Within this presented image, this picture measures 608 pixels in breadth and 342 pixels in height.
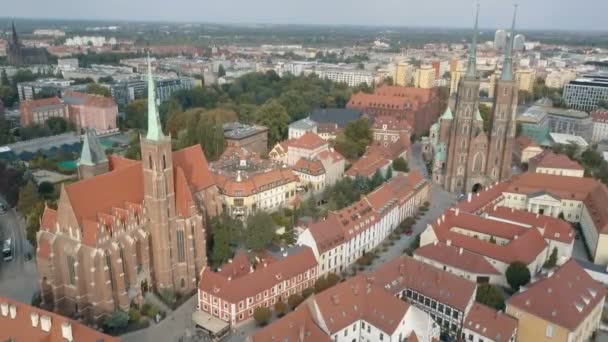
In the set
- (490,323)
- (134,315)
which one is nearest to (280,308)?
(134,315)

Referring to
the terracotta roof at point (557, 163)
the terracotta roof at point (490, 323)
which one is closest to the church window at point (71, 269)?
the terracotta roof at point (490, 323)

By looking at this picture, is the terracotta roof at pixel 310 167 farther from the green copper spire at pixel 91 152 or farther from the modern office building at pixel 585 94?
the modern office building at pixel 585 94

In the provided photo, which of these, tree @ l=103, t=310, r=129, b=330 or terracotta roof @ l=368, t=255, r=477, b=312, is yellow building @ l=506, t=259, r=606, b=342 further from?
tree @ l=103, t=310, r=129, b=330

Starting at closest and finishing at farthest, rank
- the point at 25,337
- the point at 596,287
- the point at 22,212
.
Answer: the point at 25,337 → the point at 596,287 → the point at 22,212

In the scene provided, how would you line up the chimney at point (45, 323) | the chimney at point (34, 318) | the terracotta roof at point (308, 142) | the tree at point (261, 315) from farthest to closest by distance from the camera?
the terracotta roof at point (308, 142) → the tree at point (261, 315) → the chimney at point (34, 318) → the chimney at point (45, 323)

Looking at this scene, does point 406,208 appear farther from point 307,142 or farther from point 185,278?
point 185,278

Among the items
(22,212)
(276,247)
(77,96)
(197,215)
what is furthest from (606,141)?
(77,96)

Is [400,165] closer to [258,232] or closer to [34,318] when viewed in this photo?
[258,232]
